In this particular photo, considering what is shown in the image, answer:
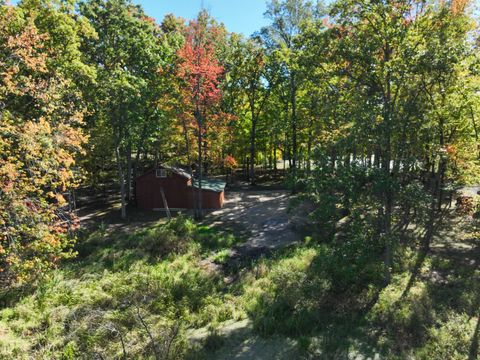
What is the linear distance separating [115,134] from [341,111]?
54.1ft

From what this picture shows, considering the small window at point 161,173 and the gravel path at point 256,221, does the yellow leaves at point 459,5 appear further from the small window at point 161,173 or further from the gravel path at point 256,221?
the small window at point 161,173

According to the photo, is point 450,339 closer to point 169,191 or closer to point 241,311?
point 241,311

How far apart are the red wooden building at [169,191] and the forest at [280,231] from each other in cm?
548

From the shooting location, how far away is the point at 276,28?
33.8 meters

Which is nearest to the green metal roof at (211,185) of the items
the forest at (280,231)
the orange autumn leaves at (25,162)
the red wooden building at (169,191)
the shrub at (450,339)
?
the red wooden building at (169,191)

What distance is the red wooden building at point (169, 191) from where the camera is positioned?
28.6 meters

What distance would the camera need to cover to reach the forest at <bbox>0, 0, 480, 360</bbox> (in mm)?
11531

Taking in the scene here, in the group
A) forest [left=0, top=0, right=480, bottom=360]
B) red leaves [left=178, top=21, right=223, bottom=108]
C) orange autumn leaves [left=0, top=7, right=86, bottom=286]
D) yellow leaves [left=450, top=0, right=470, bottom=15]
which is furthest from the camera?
red leaves [left=178, top=21, right=223, bottom=108]

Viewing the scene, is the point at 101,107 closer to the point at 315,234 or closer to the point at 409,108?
the point at 315,234

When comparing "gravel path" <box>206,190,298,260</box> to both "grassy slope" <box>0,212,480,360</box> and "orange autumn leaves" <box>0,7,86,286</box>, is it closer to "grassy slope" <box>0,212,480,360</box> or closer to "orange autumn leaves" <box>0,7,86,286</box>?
"grassy slope" <box>0,212,480,360</box>

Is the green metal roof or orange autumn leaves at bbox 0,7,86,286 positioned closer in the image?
orange autumn leaves at bbox 0,7,86,286

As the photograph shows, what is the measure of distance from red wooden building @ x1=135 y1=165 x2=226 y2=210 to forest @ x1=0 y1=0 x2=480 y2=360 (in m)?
5.48

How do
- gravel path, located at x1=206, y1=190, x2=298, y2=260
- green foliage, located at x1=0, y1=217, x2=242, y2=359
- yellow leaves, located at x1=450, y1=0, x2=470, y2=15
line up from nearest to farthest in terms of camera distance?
green foliage, located at x1=0, y1=217, x2=242, y2=359 < yellow leaves, located at x1=450, y1=0, x2=470, y2=15 < gravel path, located at x1=206, y1=190, x2=298, y2=260

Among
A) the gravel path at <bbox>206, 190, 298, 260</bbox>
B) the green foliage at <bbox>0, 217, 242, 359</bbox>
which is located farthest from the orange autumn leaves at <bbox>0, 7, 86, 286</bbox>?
the gravel path at <bbox>206, 190, 298, 260</bbox>
